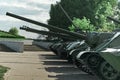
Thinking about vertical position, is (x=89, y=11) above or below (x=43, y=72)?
above

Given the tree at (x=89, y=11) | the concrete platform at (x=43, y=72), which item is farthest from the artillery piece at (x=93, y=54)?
the tree at (x=89, y=11)

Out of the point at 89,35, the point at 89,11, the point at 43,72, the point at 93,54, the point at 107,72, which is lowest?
the point at 43,72

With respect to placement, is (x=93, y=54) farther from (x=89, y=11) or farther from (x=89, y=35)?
(x=89, y=11)

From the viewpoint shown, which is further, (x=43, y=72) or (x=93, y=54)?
(x=43, y=72)

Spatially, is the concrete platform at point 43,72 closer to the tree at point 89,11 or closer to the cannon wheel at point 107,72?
the cannon wheel at point 107,72

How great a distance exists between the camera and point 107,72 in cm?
1777

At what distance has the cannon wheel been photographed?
690 inches

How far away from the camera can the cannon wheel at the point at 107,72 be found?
57.5ft

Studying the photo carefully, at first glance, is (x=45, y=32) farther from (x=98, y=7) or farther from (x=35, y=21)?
(x=98, y=7)

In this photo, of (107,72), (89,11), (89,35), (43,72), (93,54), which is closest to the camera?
(107,72)

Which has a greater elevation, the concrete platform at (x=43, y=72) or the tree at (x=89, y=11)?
the tree at (x=89, y=11)

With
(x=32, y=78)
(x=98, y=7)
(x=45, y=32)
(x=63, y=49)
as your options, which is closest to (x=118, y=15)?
(x=98, y=7)

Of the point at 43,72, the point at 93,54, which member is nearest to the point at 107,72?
the point at 93,54

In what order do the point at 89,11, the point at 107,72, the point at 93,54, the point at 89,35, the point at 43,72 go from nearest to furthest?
the point at 107,72 < the point at 93,54 < the point at 43,72 < the point at 89,35 < the point at 89,11
